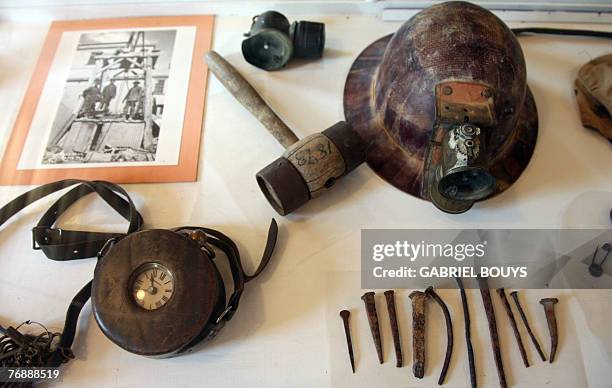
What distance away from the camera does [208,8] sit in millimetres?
1662

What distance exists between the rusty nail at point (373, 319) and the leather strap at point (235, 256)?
26 cm

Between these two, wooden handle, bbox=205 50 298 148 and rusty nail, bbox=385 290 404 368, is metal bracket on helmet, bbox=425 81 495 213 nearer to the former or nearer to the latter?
rusty nail, bbox=385 290 404 368

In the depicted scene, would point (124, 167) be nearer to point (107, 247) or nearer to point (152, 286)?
point (107, 247)

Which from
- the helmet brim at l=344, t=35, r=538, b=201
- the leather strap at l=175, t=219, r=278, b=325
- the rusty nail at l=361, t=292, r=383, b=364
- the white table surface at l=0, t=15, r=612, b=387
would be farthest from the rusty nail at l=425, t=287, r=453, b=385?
the leather strap at l=175, t=219, r=278, b=325

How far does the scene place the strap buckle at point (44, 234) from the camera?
125 centimetres

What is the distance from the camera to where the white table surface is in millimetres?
1144

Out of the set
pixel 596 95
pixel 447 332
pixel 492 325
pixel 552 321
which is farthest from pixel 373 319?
pixel 596 95

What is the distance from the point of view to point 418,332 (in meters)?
1.15

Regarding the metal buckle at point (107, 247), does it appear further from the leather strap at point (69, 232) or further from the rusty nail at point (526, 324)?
the rusty nail at point (526, 324)

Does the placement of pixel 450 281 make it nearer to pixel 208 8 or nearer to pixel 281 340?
pixel 281 340

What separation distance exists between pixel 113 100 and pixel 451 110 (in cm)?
99

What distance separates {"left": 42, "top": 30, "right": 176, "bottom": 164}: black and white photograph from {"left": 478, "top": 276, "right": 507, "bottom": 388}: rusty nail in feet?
3.07

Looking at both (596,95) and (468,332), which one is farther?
(596,95)

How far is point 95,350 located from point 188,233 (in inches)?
13.5
